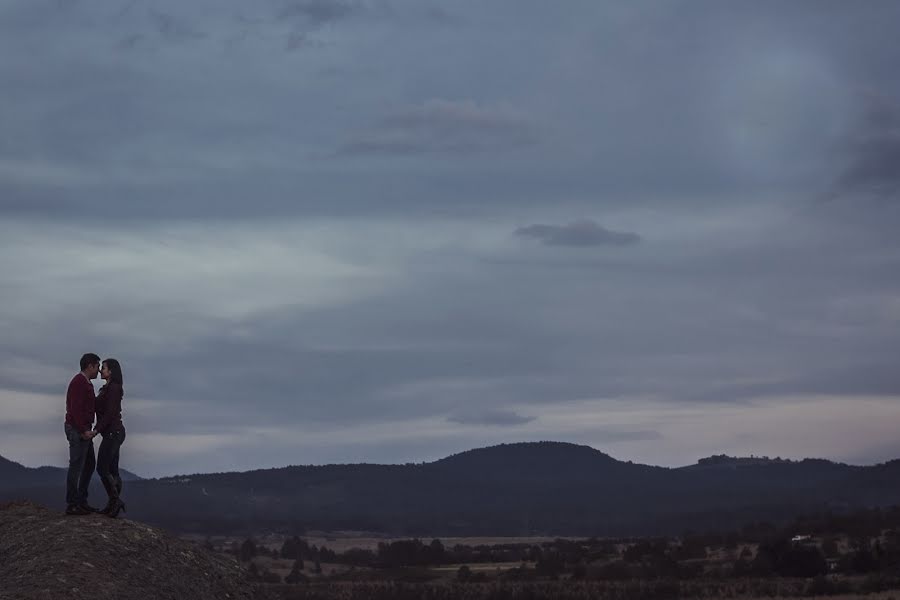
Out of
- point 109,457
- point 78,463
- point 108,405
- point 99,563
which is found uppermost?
point 108,405

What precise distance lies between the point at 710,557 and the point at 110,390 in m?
72.2

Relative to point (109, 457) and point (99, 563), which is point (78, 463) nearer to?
point (109, 457)

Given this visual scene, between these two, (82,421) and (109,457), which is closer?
(82,421)

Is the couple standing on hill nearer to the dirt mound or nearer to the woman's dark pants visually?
the woman's dark pants

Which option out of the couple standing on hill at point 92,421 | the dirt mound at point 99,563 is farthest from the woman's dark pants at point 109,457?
the dirt mound at point 99,563

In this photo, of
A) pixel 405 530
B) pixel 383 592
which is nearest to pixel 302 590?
pixel 383 592

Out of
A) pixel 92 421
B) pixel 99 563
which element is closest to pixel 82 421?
pixel 92 421

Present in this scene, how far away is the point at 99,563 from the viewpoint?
21047 millimetres

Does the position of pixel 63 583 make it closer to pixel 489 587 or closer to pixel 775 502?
pixel 489 587

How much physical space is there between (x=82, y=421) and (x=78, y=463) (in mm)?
794

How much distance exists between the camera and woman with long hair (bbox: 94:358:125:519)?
21.4m

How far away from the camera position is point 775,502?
622ft

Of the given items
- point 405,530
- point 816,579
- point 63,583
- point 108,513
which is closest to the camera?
point 63,583

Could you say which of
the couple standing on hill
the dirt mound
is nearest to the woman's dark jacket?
the couple standing on hill
